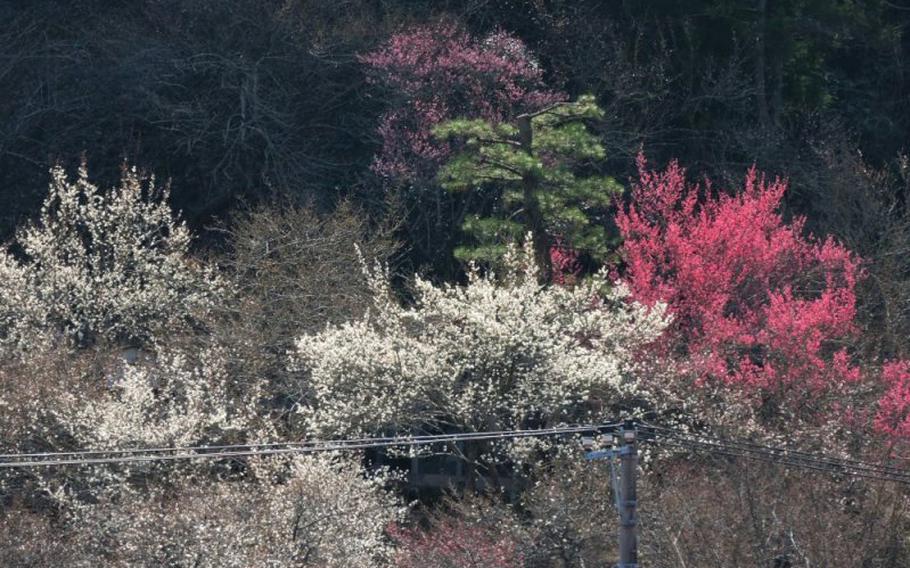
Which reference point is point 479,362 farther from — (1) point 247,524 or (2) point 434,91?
(2) point 434,91

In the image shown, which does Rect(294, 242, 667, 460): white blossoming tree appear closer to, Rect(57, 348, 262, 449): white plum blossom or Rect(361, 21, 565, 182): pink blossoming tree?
Rect(57, 348, 262, 449): white plum blossom

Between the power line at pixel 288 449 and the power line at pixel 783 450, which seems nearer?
the power line at pixel 288 449

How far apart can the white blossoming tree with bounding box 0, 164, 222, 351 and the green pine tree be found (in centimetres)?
363

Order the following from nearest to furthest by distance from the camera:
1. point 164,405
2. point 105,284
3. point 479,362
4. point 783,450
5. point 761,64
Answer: point 783,450, point 479,362, point 164,405, point 105,284, point 761,64

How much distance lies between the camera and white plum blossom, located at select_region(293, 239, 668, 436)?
1716 centimetres

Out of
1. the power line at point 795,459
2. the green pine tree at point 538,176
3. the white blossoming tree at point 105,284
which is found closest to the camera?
the power line at point 795,459

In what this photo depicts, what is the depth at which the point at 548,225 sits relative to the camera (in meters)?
20.5

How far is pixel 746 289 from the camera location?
2050 centimetres

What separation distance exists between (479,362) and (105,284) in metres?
5.80

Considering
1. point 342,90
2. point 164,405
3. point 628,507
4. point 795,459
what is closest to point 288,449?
point 628,507

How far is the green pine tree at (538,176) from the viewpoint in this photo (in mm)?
19828

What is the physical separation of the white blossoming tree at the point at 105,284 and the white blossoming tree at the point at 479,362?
9.56ft

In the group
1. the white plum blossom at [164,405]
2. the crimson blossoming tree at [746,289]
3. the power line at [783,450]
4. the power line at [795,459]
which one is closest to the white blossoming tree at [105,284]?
the white plum blossom at [164,405]

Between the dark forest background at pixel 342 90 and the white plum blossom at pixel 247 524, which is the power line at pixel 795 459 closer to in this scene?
the white plum blossom at pixel 247 524
